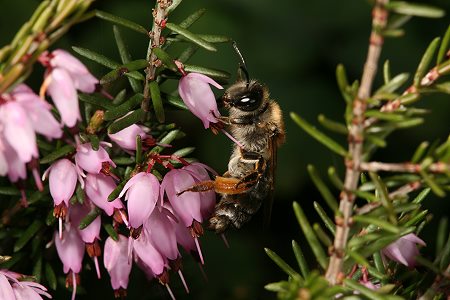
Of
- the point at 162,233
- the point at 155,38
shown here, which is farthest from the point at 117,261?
the point at 155,38

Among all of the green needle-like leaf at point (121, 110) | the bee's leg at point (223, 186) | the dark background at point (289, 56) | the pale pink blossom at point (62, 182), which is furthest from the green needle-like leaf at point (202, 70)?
the dark background at point (289, 56)

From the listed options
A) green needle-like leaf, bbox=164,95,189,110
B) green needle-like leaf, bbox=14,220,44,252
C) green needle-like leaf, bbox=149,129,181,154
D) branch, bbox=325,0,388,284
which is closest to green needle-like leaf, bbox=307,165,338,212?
branch, bbox=325,0,388,284

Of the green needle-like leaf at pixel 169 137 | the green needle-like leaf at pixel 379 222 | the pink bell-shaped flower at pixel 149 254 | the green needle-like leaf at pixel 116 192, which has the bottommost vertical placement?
the pink bell-shaped flower at pixel 149 254

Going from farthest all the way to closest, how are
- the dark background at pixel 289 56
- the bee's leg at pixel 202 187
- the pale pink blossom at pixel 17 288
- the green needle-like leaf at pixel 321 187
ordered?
the dark background at pixel 289 56 → the bee's leg at pixel 202 187 → the pale pink blossom at pixel 17 288 → the green needle-like leaf at pixel 321 187

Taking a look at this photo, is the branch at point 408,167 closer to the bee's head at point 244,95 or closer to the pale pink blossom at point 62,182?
the pale pink blossom at point 62,182

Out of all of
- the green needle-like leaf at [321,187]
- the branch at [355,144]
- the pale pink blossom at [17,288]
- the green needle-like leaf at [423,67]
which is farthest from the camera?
the pale pink blossom at [17,288]

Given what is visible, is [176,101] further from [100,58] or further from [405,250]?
[405,250]

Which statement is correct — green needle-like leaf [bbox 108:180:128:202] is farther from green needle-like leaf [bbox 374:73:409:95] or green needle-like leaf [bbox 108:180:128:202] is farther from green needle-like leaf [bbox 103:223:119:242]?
green needle-like leaf [bbox 374:73:409:95]
